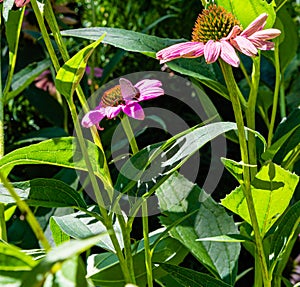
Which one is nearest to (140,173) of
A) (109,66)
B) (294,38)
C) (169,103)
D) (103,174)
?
(103,174)

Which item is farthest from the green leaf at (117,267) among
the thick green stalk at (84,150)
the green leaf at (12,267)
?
the green leaf at (12,267)

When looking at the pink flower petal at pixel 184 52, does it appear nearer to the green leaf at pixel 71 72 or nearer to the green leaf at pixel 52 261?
the green leaf at pixel 71 72

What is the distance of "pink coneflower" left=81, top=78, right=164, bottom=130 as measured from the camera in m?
0.44

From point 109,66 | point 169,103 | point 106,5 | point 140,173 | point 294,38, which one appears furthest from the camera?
point 106,5

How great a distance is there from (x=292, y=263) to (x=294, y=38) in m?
0.38

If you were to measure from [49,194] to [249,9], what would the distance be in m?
0.22

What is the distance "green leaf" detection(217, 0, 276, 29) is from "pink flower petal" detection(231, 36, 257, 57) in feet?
0.28

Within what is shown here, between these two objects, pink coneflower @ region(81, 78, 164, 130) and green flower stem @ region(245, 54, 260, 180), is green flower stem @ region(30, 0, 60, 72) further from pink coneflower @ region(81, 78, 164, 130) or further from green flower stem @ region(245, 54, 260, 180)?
green flower stem @ region(245, 54, 260, 180)

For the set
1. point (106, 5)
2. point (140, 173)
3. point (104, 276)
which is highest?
point (106, 5)

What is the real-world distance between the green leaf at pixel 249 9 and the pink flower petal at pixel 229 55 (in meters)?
0.09

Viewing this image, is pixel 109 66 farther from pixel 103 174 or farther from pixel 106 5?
pixel 103 174

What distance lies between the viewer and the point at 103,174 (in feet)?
1.40

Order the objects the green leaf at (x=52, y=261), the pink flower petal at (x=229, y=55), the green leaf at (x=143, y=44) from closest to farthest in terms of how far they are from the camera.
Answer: the green leaf at (x=52, y=261), the pink flower petal at (x=229, y=55), the green leaf at (x=143, y=44)

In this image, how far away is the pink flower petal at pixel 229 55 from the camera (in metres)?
0.39
